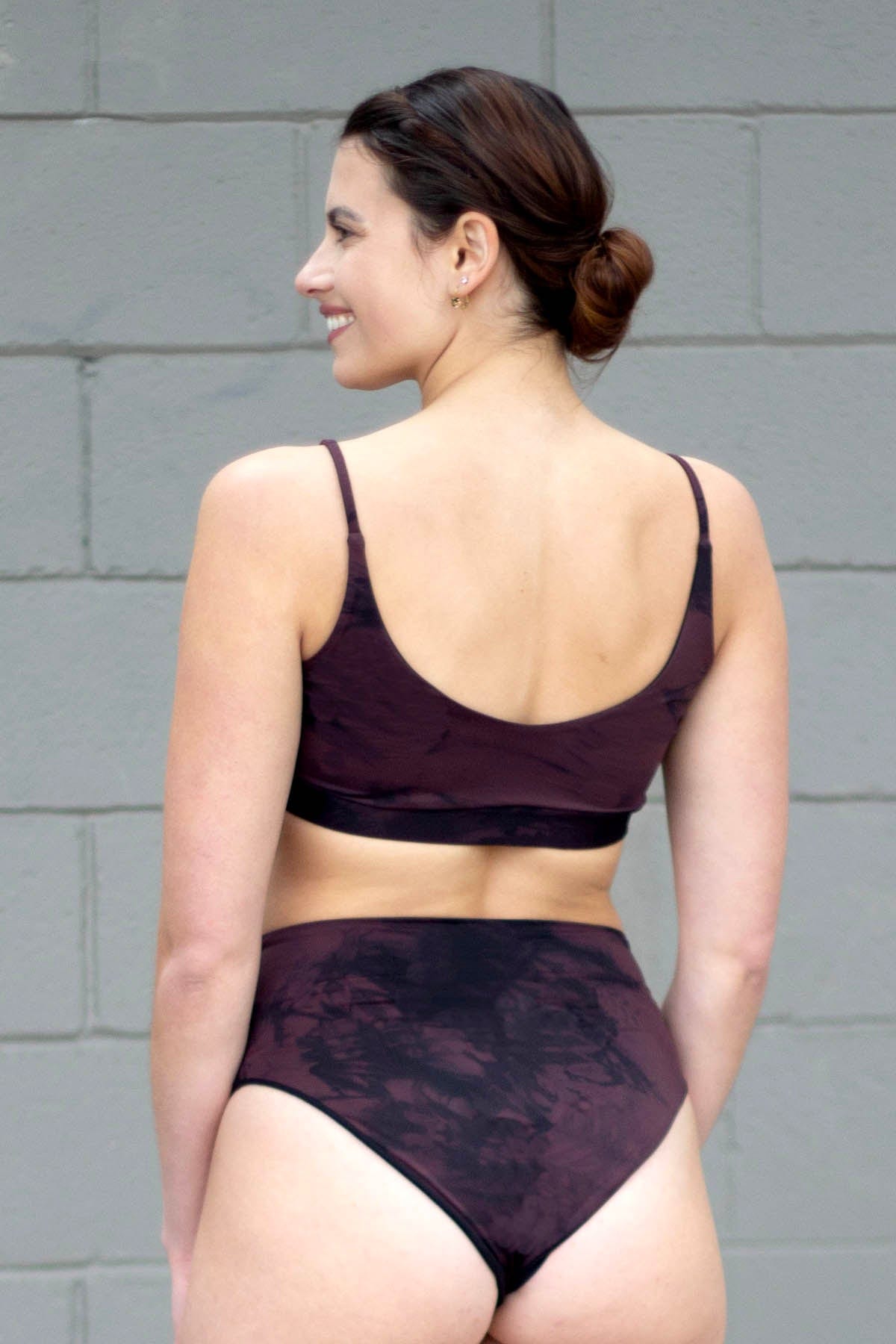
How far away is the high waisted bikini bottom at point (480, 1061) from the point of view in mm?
1076

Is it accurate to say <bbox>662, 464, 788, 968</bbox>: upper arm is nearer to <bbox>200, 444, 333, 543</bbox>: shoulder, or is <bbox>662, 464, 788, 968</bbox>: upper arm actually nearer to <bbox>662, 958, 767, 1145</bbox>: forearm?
<bbox>662, 958, 767, 1145</bbox>: forearm

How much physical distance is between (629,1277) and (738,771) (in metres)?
0.44

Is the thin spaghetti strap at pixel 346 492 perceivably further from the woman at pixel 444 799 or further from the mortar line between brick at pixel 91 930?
the mortar line between brick at pixel 91 930

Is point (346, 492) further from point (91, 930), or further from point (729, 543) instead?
point (91, 930)

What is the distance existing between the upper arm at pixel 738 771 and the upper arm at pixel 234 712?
1.27 feet

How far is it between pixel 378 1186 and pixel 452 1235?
6cm

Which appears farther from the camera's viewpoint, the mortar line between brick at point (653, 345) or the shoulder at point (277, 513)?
the mortar line between brick at point (653, 345)

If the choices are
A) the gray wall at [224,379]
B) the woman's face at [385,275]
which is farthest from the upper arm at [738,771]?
the gray wall at [224,379]

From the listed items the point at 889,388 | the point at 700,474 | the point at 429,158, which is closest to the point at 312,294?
the point at 429,158

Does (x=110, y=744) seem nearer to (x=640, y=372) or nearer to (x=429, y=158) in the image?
(x=640, y=372)

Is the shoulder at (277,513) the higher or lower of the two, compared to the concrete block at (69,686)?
higher

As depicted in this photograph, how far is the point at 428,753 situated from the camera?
44.5 inches

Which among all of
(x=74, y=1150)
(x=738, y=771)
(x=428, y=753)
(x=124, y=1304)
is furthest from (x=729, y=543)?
(x=124, y=1304)

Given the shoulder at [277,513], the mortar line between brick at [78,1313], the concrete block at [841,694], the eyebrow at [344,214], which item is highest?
the eyebrow at [344,214]
